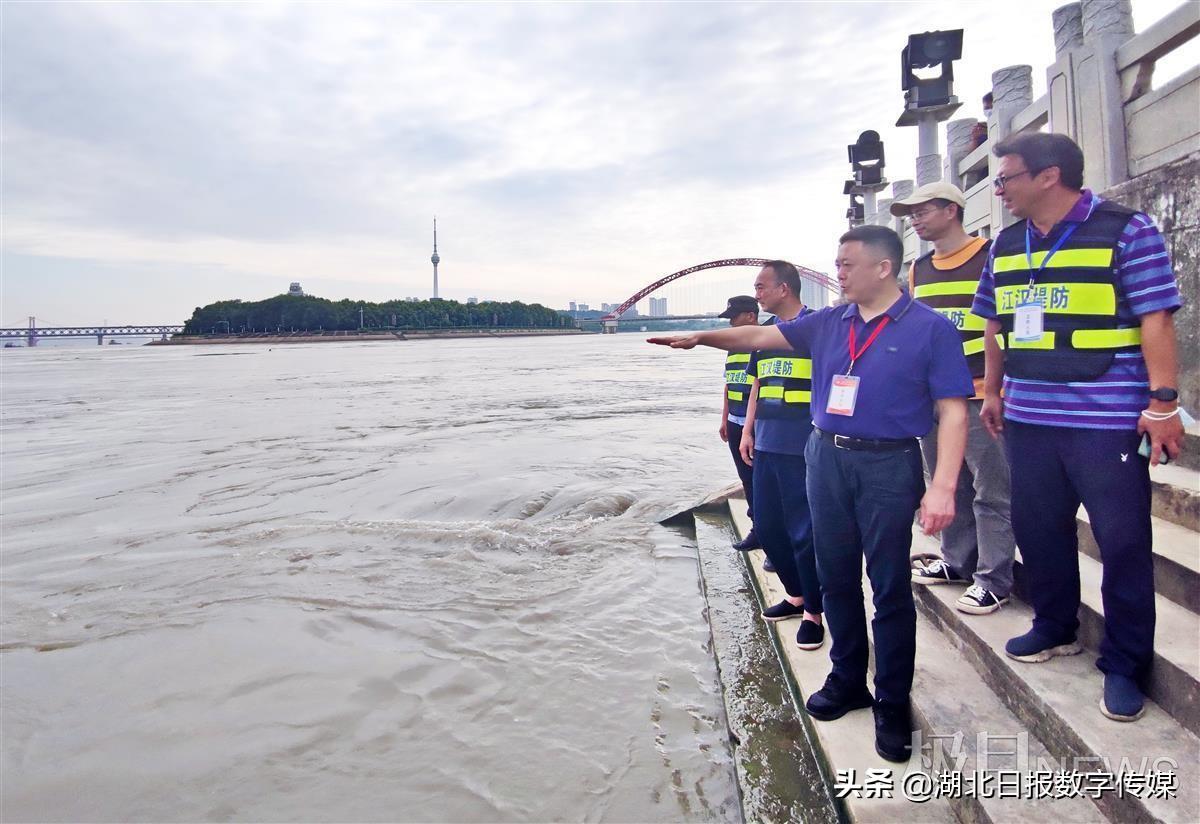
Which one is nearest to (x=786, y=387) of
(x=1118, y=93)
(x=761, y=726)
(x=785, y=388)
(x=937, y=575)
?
(x=785, y=388)

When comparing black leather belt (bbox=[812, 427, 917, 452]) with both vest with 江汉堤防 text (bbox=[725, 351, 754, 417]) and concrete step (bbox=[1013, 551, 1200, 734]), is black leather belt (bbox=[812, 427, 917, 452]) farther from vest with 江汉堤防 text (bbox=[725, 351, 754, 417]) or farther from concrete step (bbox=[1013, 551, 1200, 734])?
vest with 江汉堤防 text (bbox=[725, 351, 754, 417])

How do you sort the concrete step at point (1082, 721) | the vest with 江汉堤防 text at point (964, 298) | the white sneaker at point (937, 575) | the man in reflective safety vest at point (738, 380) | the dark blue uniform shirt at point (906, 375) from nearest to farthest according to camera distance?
the concrete step at point (1082, 721)
the dark blue uniform shirt at point (906, 375)
the vest with 江汉堤防 text at point (964, 298)
the white sneaker at point (937, 575)
the man in reflective safety vest at point (738, 380)

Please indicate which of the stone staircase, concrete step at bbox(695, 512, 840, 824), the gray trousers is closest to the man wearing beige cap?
the gray trousers

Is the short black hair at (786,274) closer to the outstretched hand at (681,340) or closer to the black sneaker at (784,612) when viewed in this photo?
the outstretched hand at (681,340)

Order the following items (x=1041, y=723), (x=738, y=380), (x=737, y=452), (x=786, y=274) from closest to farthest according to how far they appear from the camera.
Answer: (x=1041, y=723)
(x=786, y=274)
(x=738, y=380)
(x=737, y=452)

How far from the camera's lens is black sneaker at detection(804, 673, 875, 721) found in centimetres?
246

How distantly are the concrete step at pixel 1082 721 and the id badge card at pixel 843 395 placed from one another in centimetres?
100

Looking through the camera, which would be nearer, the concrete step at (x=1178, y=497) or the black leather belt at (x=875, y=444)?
the black leather belt at (x=875, y=444)

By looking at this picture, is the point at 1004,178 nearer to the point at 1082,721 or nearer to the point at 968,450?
the point at 968,450

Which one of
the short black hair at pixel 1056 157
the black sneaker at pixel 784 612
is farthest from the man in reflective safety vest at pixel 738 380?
the short black hair at pixel 1056 157

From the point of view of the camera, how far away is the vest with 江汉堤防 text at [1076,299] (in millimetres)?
2090

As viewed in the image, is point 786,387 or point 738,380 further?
point 738,380

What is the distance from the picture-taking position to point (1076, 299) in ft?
7.02

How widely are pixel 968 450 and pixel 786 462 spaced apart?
74cm
